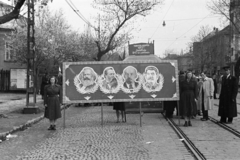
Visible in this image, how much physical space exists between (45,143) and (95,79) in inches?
143

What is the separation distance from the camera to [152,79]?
468 inches

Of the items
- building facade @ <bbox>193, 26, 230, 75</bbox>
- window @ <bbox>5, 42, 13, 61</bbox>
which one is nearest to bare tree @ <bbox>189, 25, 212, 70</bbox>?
building facade @ <bbox>193, 26, 230, 75</bbox>

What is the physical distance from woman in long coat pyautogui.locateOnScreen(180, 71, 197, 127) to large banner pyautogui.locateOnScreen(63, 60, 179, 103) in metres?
0.27

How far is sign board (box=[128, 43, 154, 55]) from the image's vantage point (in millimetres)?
17673

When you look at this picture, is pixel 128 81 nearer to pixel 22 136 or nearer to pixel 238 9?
pixel 22 136

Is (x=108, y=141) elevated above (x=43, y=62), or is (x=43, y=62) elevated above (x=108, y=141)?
(x=43, y=62)

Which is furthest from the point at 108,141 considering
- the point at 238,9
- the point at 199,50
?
the point at 199,50

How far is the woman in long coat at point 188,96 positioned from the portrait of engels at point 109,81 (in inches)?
89.4

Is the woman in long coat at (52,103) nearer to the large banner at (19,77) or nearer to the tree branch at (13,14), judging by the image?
the tree branch at (13,14)

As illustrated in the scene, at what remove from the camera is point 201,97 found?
1371 centimetres

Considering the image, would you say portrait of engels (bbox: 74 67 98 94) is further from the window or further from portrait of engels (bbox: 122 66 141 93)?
the window

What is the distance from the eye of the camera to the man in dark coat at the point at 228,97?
1199 cm

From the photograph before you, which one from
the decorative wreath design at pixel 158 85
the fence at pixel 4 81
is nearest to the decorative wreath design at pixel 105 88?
the decorative wreath design at pixel 158 85

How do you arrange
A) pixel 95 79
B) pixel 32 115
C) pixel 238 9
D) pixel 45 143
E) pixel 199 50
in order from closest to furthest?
pixel 45 143, pixel 95 79, pixel 32 115, pixel 238 9, pixel 199 50
